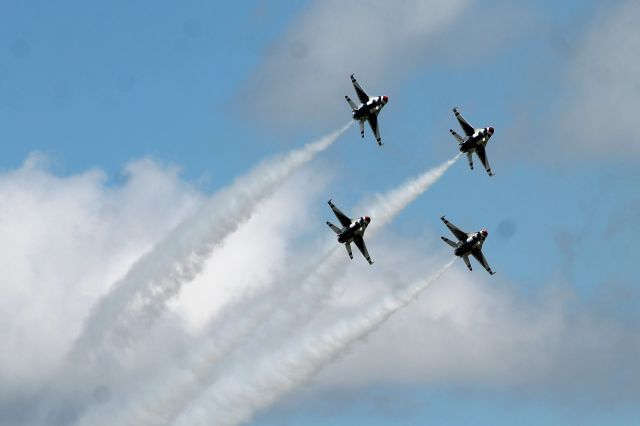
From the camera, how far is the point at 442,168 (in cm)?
17612

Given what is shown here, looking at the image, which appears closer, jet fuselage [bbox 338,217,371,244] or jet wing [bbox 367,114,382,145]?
jet fuselage [bbox 338,217,371,244]

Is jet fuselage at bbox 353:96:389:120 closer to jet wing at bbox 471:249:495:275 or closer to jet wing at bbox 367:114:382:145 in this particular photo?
jet wing at bbox 367:114:382:145

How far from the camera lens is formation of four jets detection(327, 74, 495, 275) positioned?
177000 millimetres

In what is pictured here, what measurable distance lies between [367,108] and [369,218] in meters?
9.91

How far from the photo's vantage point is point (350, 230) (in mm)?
176625

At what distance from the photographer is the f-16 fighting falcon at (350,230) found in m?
176

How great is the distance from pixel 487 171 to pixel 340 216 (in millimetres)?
15322

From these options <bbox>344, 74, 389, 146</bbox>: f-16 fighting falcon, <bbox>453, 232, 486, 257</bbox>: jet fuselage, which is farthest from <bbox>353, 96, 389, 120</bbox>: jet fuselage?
<bbox>453, 232, 486, 257</bbox>: jet fuselage

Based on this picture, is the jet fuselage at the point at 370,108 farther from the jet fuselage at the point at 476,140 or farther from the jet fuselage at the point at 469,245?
the jet fuselage at the point at 469,245

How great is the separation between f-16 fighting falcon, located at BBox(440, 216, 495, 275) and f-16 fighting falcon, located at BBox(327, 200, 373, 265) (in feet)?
24.1

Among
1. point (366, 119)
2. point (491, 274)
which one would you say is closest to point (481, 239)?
point (491, 274)

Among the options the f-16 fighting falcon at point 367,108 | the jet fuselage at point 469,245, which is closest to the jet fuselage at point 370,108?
the f-16 fighting falcon at point 367,108

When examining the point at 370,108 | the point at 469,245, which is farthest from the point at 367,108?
the point at 469,245

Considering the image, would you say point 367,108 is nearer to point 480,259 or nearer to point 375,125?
point 375,125
